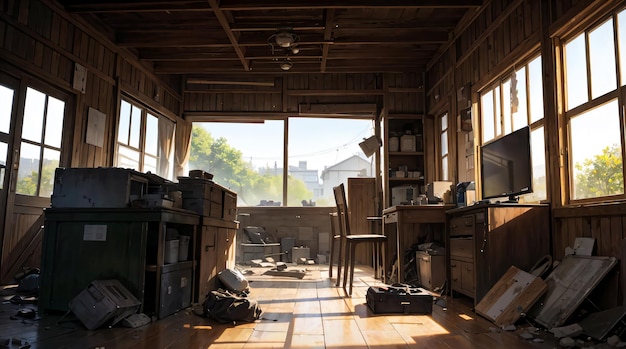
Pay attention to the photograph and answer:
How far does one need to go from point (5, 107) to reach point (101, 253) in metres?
2.42

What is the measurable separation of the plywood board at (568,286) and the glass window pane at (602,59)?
1.14 m

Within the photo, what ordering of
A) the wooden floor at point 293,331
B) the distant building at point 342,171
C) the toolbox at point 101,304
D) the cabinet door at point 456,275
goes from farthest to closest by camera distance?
the distant building at point 342,171 → the cabinet door at point 456,275 → the toolbox at point 101,304 → the wooden floor at point 293,331

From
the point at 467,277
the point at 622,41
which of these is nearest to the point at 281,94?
the point at 467,277

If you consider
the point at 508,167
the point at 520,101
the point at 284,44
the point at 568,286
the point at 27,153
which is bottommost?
the point at 568,286

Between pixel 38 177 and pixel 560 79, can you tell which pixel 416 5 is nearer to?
pixel 560 79

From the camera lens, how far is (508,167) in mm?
3623

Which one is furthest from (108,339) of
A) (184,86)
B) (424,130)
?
(184,86)

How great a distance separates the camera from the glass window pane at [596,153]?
2896 mm

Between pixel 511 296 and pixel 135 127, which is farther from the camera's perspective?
pixel 135 127

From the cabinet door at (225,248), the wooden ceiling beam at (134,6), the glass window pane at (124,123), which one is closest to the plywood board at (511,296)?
the cabinet door at (225,248)

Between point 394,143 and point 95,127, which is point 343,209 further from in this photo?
point 95,127

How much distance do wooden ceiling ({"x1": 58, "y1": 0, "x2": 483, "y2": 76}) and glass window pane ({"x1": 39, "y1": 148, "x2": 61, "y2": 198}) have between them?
1599mm

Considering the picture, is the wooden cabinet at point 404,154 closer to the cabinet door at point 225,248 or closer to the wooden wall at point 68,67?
the cabinet door at point 225,248

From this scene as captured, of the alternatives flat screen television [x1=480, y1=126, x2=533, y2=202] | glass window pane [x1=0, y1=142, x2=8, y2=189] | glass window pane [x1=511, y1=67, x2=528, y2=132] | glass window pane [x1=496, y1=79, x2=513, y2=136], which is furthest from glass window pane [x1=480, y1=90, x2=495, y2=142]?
glass window pane [x1=0, y1=142, x2=8, y2=189]
